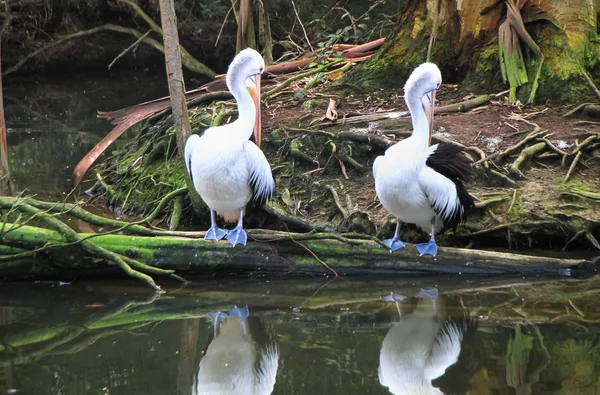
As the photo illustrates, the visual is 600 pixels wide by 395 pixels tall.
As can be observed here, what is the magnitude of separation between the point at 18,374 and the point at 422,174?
10.2 ft

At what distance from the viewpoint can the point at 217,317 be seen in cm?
552

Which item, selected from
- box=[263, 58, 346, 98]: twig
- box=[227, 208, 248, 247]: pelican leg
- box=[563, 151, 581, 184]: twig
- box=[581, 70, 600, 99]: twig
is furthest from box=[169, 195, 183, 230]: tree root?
box=[581, 70, 600, 99]: twig

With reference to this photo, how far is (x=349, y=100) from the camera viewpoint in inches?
347

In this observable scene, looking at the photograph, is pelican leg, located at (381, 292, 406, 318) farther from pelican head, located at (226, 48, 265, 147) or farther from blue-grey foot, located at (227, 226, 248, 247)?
pelican head, located at (226, 48, 265, 147)

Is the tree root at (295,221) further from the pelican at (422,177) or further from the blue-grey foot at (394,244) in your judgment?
the blue-grey foot at (394,244)

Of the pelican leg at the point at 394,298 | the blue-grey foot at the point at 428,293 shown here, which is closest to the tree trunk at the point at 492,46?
the blue-grey foot at the point at 428,293

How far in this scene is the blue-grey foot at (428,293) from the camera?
585 centimetres

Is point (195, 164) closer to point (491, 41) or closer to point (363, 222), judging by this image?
A: point (363, 222)

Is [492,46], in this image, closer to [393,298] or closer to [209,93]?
[209,93]

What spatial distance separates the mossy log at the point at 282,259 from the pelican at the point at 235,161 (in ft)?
0.52

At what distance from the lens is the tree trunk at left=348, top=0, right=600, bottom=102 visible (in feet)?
27.2

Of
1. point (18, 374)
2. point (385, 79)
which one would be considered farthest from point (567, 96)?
point (18, 374)

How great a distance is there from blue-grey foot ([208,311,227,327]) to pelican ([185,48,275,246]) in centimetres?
67

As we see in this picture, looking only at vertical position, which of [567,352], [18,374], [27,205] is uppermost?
[27,205]
